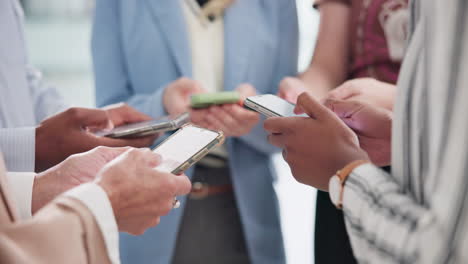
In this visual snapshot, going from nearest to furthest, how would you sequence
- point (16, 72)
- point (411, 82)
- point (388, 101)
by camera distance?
point (411, 82) → point (388, 101) → point (16, 72)

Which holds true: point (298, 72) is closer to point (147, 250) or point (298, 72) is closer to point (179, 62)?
point (179, 62)

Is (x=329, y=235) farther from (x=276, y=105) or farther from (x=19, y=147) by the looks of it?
(x=19, y=147)

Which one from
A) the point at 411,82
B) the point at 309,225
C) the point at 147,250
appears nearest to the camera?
the point at 411,82

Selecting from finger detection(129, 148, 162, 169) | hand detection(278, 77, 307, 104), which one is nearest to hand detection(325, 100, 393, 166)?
hand detection(278, 77, 307, 104)

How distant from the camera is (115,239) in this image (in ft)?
1.36

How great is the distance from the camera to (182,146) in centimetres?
50

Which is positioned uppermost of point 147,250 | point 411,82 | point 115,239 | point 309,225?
point 411,82

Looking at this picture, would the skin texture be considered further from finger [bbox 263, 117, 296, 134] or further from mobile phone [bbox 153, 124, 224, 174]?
finger [bbox 263, 117, 296, 134]

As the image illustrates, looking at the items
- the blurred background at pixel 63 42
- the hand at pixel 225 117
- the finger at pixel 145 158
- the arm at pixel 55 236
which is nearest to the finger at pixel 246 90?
the hand at pixel 225 117

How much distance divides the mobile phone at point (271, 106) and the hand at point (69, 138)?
161mm

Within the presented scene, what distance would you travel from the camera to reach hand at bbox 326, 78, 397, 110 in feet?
1.85

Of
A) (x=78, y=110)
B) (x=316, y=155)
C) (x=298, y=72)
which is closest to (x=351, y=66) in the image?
(x=298, y=72)

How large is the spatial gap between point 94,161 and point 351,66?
1.41 feet

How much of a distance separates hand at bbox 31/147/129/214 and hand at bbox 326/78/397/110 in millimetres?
283
